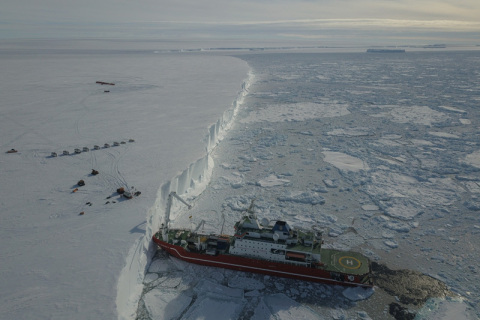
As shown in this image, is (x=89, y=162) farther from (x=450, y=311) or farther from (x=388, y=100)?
(x=388, y=100)

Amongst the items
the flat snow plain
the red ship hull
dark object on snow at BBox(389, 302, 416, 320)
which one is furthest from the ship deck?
the flat snow plain

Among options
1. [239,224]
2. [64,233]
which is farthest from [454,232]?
[64,233]

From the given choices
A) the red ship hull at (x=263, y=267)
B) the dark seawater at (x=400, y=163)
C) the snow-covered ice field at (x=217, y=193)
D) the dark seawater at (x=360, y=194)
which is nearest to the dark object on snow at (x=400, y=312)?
the dark seawater at (x=360, y=194)

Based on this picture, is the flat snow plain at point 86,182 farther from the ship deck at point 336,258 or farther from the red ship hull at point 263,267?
the ship deck at point 336,258

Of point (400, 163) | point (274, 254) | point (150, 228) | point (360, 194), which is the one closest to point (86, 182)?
point (150, 228)

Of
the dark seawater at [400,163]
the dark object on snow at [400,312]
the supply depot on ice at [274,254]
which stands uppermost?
the dark seawater at [400,163]

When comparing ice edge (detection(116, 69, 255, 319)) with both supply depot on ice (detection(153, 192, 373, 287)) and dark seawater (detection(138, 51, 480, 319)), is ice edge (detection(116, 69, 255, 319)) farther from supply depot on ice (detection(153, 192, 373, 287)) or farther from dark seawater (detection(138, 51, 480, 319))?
supply depot on ice (detection(153, 192, 373, 287))

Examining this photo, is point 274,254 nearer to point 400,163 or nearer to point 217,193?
point 217,193
